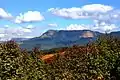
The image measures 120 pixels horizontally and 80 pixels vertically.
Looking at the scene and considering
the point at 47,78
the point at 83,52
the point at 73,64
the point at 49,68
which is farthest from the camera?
the point at 83,52

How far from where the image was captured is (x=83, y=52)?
5303 centimetres

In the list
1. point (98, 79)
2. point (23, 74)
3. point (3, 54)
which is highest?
point (3, 54)

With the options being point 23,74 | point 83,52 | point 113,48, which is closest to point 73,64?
point 83,52

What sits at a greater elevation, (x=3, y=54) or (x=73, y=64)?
(x=3, y=54)

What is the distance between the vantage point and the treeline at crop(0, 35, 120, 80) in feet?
102

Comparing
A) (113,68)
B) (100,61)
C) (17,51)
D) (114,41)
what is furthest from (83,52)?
(17,51)

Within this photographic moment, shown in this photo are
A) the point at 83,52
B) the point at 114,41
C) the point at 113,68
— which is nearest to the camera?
the point at 83,52

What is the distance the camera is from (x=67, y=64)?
48.0 meters

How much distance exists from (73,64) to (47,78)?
9973 mm

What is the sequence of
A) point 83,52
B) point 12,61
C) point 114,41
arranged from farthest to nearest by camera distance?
point 114,41 → point 83,52 → point 12,61

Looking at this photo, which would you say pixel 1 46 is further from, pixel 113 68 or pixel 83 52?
pixel 113 68

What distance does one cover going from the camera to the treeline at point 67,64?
102ft

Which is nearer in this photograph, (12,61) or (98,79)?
(12,61)

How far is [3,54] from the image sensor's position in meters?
31.6
